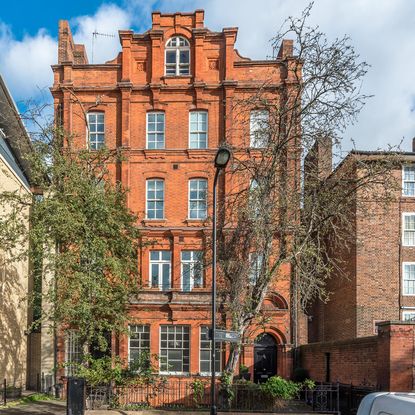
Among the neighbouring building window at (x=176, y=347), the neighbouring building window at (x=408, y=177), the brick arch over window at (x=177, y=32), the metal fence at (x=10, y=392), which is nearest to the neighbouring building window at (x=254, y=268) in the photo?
the neighbouring building window at (x=176, y=347)

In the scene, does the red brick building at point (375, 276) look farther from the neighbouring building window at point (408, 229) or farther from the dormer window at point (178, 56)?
the dormer window at point (178, 56)

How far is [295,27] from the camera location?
58.3 ft

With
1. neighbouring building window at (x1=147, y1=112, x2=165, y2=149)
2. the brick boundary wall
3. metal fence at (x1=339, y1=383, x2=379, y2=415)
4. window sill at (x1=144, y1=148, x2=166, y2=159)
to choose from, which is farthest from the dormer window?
metal fence at (x1=339, y1=383, x2=379, y2=415)

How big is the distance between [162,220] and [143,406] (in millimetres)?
11118

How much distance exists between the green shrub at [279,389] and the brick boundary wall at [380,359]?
2.16m

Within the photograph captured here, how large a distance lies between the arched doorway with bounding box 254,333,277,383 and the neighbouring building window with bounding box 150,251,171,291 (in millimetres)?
5418

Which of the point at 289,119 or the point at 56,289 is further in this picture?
the point at 56,289

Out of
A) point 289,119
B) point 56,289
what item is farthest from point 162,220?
A: point 289,119

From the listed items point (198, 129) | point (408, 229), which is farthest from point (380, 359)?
point (198, 129)

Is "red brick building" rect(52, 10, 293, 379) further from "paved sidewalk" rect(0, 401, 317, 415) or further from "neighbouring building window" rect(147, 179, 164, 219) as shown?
"paved sidewalk" rect(0, 401, 317, 415)

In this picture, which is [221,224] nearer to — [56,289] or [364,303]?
[56,289]

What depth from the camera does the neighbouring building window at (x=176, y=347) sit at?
85.9 feet

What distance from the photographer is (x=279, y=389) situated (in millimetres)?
17172

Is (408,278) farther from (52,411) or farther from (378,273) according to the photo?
(52,411)
